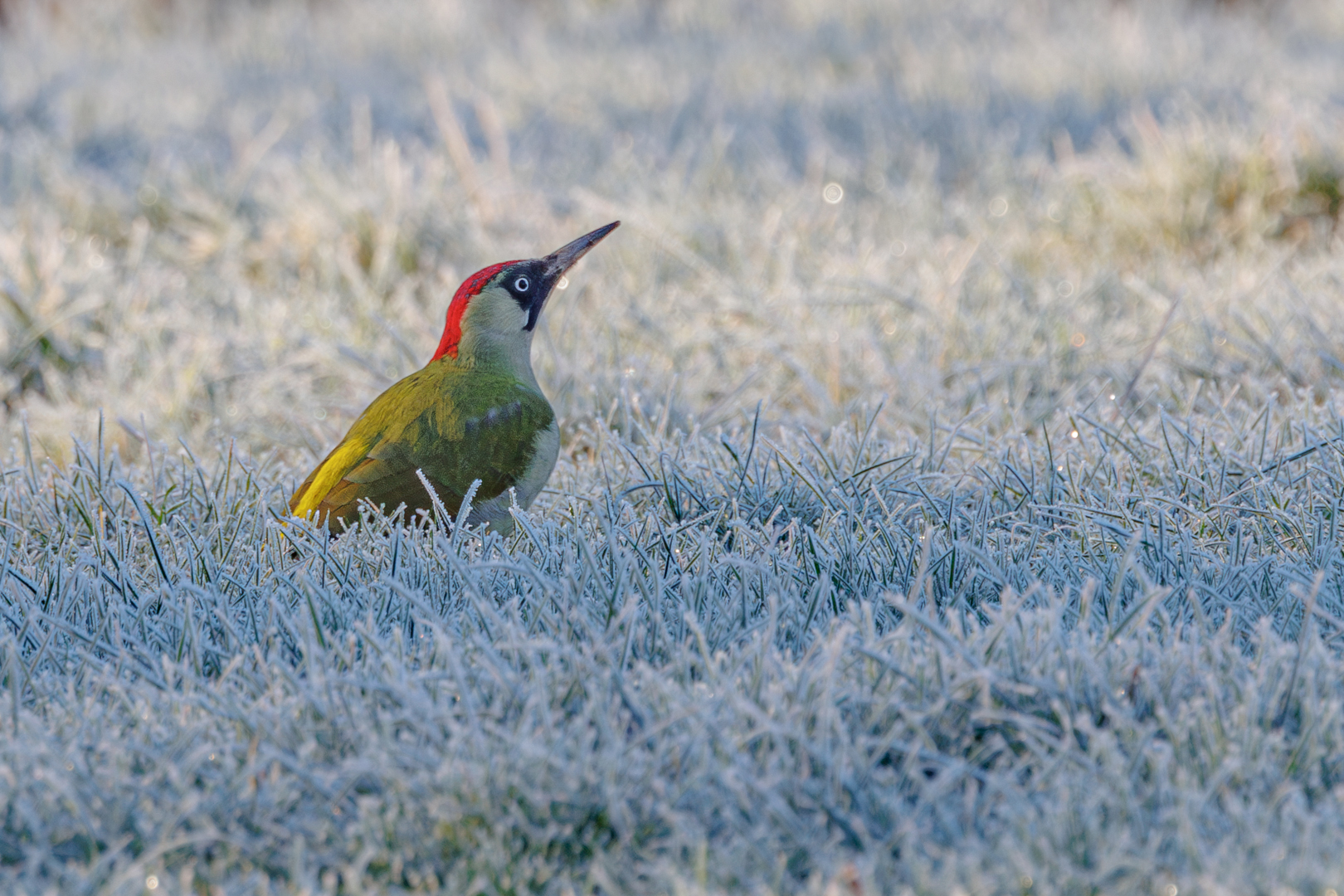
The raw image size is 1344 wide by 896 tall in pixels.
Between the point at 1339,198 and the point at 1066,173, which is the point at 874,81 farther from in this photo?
the point at 1339,198

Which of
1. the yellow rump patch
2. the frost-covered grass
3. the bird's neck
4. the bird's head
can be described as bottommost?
the frost-covered grass

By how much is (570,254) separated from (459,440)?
662 millimetres

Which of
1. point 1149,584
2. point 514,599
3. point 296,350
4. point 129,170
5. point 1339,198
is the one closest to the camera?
point 1149,584

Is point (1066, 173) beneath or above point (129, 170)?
beneath

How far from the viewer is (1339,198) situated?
5.43m

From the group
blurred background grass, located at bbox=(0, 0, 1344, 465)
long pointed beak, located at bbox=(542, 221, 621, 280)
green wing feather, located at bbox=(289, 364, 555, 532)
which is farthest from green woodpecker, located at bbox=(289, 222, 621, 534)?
blurred background grass, located at bbox=(0, 0, 1344, 465)

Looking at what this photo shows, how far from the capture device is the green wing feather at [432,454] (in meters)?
2.79

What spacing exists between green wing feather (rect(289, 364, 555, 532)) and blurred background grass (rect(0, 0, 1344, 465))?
2.18 ft

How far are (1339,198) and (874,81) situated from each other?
344 cm

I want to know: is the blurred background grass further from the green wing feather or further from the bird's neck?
the green wing feather

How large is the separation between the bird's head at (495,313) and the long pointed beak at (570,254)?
0.06 meters

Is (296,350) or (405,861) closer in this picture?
(405,861)

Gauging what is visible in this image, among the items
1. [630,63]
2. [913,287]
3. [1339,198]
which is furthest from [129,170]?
[1339,198]

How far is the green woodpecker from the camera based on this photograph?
2.79 metres
